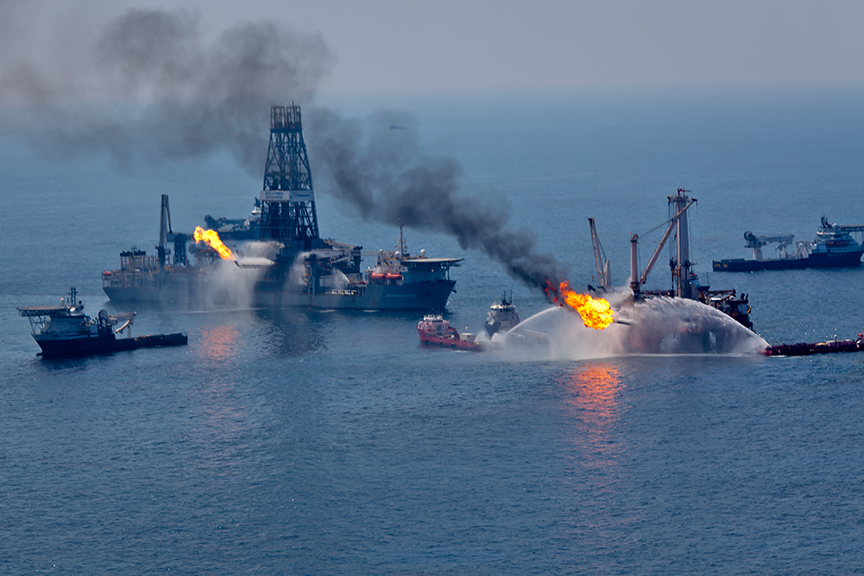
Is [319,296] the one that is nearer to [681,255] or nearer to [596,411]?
[681,255]

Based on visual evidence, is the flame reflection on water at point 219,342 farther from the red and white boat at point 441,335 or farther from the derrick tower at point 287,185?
the derrick tower at point 287,185

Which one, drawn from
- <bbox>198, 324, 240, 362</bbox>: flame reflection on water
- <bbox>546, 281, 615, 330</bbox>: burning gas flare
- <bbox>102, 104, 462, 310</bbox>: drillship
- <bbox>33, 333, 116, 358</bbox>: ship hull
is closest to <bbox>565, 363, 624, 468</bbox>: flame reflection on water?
<bbox>546, 281, 615, 330</bbox>: burning gas flare

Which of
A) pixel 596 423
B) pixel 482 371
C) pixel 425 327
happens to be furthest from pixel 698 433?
pixel 425 327

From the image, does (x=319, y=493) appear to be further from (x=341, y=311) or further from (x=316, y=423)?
(x=341, y=311)

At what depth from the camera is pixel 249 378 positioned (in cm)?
13100

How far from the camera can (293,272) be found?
188m

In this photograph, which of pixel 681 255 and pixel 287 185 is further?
pixel 287 185

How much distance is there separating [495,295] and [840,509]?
92819 millimetres

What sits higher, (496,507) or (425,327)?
(425,327)

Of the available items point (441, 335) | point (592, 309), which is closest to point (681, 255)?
point (592, 309)

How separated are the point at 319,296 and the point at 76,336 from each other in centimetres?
4486

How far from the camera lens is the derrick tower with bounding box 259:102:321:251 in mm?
196500

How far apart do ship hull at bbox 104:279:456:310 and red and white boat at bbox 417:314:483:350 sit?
24.6 m

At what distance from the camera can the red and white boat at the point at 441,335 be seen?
5659 inches
